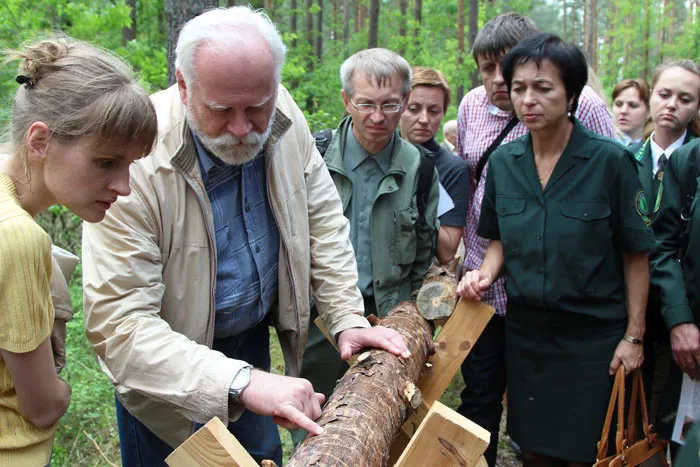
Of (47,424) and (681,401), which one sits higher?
(47,424)

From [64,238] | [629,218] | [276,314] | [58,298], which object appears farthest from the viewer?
[64,238]

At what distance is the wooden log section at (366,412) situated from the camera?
5.37 ft

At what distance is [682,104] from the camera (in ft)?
12.6

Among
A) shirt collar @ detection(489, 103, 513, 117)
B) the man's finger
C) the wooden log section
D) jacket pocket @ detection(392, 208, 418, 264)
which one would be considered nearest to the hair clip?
the man's finger

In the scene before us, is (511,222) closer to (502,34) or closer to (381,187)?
(381,187)

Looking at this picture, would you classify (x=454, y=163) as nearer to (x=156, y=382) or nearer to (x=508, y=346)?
(x=508, y=346)

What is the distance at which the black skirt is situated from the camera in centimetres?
281

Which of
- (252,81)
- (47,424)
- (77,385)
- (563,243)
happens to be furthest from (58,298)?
(77,385)

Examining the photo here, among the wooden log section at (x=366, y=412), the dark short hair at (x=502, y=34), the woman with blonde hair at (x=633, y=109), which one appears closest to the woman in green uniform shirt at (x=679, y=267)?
the dark short hair at (x=502, y=34)

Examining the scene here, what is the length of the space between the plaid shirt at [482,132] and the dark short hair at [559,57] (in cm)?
54

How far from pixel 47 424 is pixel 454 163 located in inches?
99.6

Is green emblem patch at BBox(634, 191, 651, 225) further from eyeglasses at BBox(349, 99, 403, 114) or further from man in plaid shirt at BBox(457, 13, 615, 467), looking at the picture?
eyeglasses at BBox(349, 99, 403, 114)

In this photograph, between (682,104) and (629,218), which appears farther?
(682,104)

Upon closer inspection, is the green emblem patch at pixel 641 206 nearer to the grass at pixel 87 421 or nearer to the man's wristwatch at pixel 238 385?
the man's wristwatch at pixel 238 385
